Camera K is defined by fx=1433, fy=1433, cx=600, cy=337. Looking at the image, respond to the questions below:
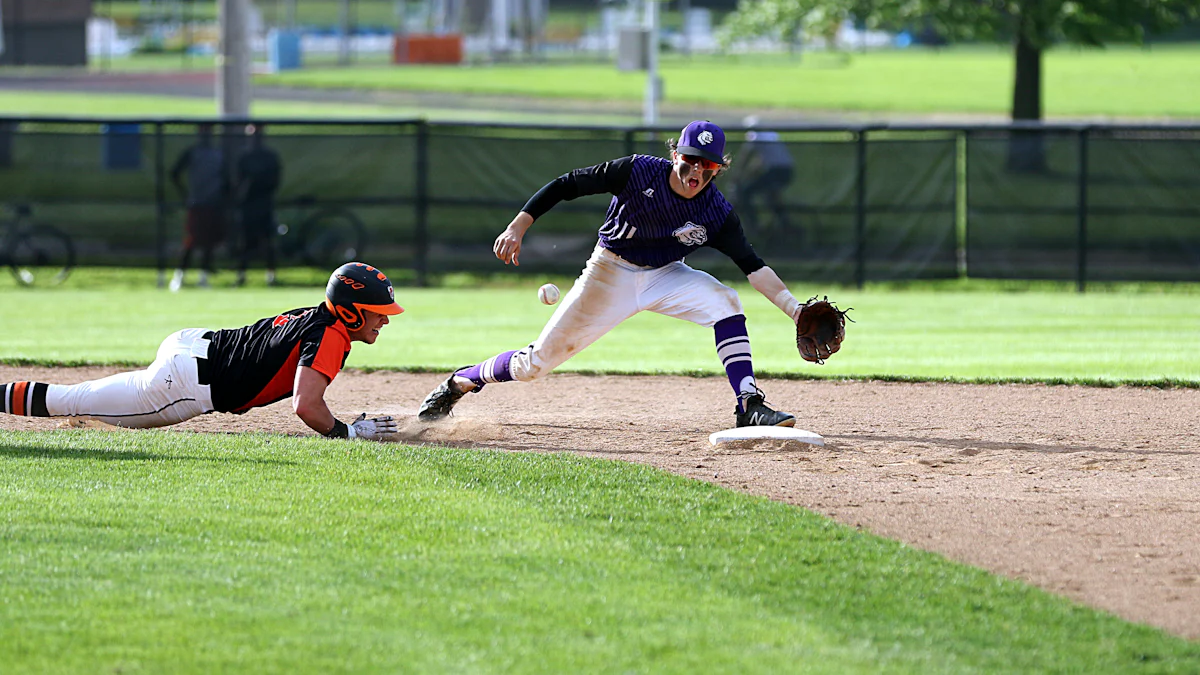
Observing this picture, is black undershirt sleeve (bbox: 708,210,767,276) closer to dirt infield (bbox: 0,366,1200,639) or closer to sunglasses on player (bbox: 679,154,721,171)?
sunglasses on player (bbox: 679,154,721,171)

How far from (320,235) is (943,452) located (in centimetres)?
1196

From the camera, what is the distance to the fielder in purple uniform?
733 centimetres

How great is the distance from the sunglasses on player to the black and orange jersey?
1.89 m

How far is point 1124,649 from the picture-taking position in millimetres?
4238

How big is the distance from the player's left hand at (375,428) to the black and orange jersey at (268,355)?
347mm

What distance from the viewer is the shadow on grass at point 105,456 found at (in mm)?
6402

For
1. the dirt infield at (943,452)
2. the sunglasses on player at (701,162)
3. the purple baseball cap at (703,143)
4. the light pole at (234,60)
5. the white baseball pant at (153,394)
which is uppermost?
the light pole at (234,60)

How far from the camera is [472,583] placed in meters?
4.70

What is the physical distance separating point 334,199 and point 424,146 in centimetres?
133

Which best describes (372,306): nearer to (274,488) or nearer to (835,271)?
(274,488)

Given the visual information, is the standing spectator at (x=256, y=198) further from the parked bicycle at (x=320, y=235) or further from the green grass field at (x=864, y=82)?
the green grass field at (x=864, y=82)

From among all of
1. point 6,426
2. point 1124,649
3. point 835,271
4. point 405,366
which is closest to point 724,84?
point 835,271

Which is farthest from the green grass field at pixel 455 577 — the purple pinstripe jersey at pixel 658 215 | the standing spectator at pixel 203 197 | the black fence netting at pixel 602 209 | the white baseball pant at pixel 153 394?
the black fence netting at pixel 602 209

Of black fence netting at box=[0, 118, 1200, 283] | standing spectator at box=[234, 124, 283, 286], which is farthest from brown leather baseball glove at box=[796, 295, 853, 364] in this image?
standing spectator at box=[234, 124, 283, 286]
